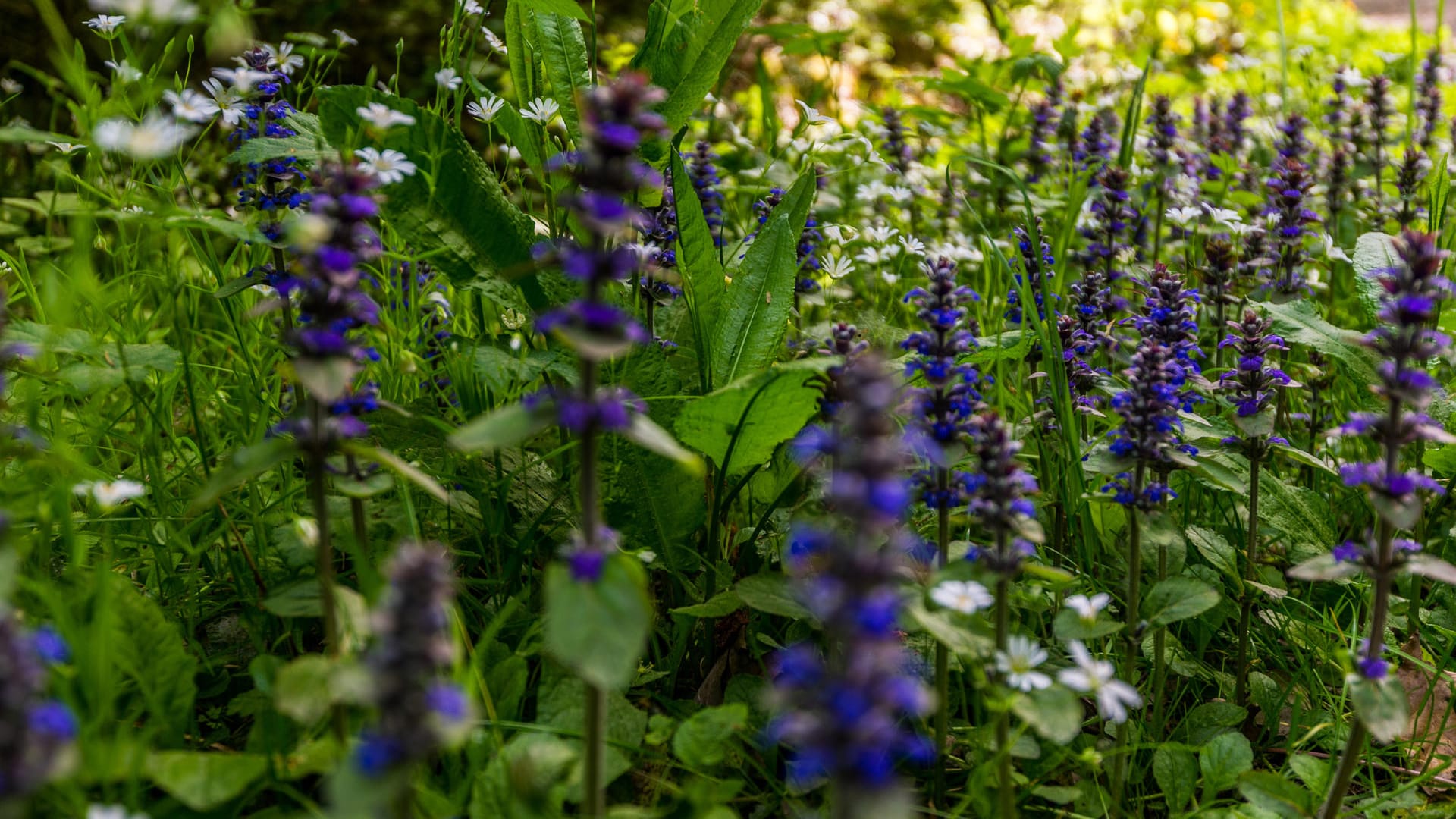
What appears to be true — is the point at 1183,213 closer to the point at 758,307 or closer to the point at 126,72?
the point at 758,307

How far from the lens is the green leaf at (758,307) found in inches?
102

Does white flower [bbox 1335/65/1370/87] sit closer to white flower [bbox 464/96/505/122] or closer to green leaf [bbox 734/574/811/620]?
white flower [bbox 464/96/505/122]

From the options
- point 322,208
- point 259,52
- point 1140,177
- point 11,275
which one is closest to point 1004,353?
point 322,208

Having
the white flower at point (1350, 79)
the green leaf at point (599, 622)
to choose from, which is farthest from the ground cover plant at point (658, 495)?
the white flower at point (1350, 79)

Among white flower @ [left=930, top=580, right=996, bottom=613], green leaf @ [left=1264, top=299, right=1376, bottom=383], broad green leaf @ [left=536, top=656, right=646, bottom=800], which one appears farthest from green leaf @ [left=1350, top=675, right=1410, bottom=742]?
broad green leaf @ [left=536, top=656, right=646, bottom=800]

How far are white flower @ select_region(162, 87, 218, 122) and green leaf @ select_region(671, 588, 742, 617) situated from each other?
137 cm

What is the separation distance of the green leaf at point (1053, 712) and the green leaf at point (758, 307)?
1051mm

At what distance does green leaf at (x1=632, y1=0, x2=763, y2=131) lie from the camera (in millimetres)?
2803

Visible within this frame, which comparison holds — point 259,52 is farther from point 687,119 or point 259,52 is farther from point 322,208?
point 322,208

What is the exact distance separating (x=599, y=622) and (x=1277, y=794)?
1279 millimetres

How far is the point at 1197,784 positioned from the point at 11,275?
3.86 m

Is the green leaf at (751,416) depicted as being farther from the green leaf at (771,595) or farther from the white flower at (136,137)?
the white flower at (136,137)

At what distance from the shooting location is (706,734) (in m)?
1.87

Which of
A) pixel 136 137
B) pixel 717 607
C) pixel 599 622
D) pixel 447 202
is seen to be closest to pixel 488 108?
pixel 447 202
